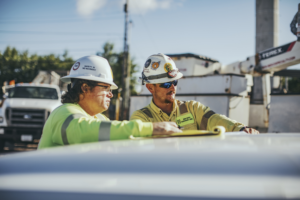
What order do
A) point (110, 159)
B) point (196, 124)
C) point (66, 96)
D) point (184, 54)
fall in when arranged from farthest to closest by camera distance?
point (184, 54)
point (196, 124)
point (66, 96)
point (110, 159)

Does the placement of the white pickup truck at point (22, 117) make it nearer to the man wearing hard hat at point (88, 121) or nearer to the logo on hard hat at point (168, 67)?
the logo on hard hat at point (168, 67)

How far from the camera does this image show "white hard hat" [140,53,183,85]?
2955 mm

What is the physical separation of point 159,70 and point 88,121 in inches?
Answer: 67.6

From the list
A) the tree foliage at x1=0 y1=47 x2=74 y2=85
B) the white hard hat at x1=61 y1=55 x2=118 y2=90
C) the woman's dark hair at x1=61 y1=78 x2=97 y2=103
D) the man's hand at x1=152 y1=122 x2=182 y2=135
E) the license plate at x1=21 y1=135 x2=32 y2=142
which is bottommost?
the license plate at x1=21 y1=135 x2=32 y2=142

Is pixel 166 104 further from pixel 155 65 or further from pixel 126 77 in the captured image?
pixel 126 77

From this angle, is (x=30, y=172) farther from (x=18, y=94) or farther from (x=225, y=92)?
(x=18, y=94)

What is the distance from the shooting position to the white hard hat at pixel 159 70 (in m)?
2.96

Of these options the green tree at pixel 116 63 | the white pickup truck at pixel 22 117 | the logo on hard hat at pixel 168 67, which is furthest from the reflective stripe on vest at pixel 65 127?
the green tree at pixel 116 63

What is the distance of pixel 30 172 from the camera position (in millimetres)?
782

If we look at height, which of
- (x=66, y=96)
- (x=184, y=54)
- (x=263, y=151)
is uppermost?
(x=184, y=54)

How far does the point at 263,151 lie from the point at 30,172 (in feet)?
2.58

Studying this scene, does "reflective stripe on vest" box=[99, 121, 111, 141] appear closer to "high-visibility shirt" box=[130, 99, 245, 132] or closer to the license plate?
"high-visibility shirt" box=[130, 99, 245, 132]

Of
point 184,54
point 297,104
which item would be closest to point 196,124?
point 297,104

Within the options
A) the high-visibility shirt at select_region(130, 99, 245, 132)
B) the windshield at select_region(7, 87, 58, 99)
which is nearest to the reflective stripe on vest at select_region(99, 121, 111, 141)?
the high-visibility shirt at select_region(130, 99, 245, 132)
